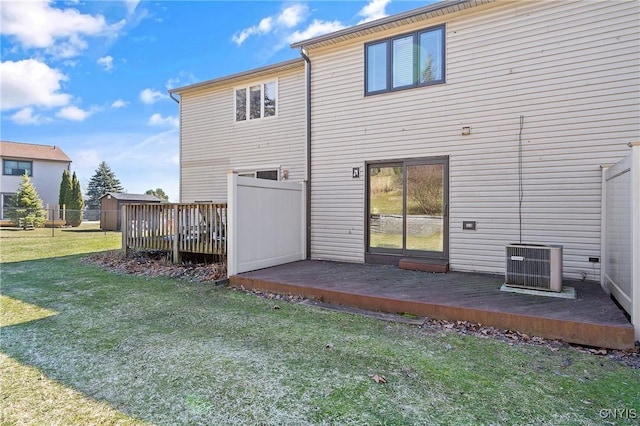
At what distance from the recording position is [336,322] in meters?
4.13

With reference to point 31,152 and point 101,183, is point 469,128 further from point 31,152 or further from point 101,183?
point 101,183

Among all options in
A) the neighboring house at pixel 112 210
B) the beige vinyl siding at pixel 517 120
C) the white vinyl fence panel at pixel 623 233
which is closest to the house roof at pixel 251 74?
the beige vinyl siding at pixel 517 120

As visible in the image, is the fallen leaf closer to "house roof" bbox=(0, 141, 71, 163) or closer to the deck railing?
the deck railing

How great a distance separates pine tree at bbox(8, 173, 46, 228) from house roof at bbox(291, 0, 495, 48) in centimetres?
2115

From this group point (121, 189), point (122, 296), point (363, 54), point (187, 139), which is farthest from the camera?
point (121, 189)

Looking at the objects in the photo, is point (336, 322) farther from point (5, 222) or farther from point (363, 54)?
point (5, 222)

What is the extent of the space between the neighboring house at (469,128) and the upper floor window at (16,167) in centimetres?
2650

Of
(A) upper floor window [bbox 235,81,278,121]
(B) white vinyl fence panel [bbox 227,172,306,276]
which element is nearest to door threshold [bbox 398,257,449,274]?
(B) white vinyl fence panel [bbox 227,172,306,276]

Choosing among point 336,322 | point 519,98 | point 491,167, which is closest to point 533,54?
point 519,98

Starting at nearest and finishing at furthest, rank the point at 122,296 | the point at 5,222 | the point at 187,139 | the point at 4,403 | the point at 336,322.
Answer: the point at 4,403 → the point at 336,322 → the point at 122,296 → the point at 187,139 → the point at 5,222

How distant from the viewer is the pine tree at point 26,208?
20.1m

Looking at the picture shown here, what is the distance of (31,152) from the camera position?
2548 centimetres

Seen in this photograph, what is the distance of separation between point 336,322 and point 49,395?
275 cm

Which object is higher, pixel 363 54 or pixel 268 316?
pixel 363 54
